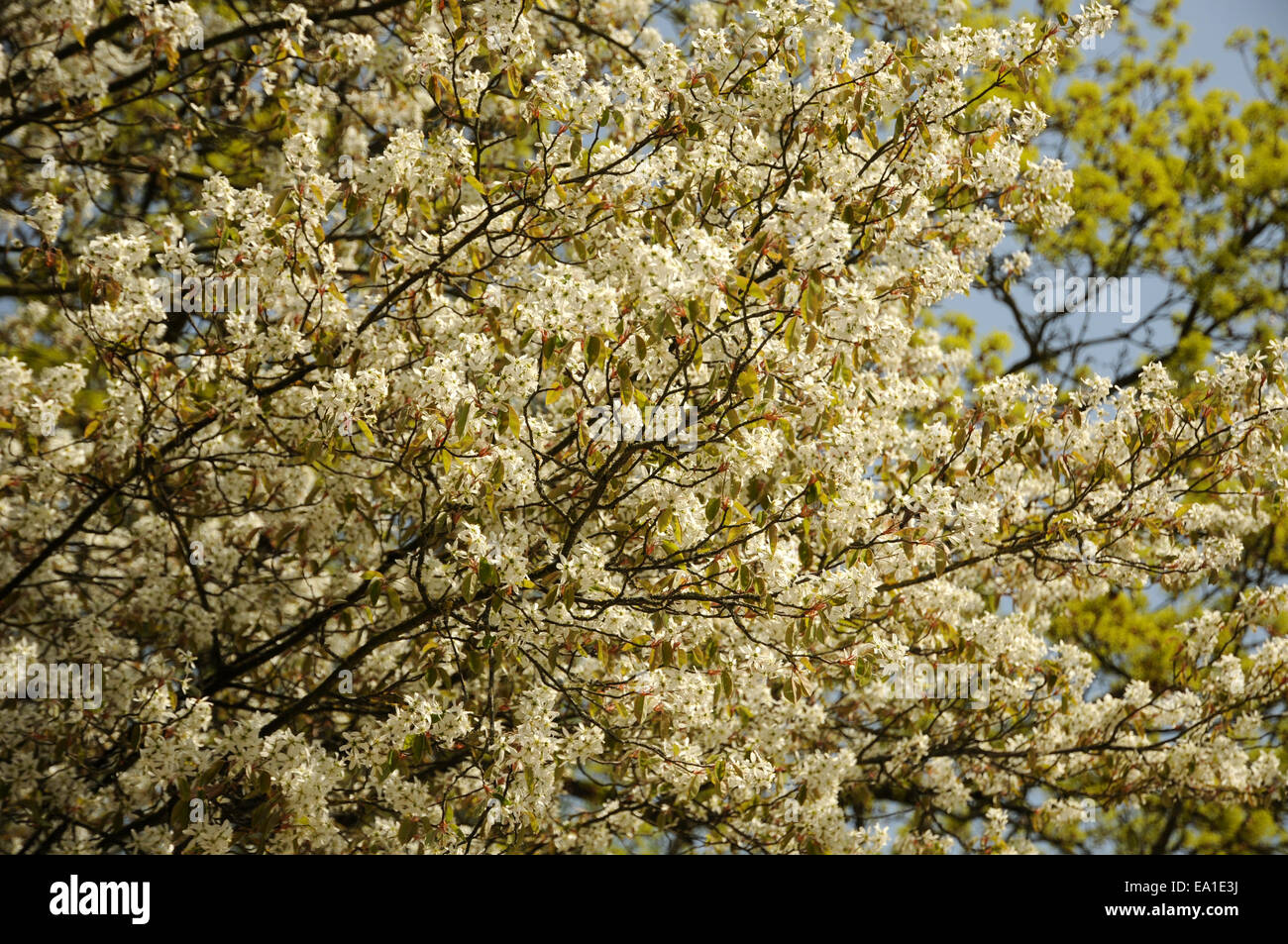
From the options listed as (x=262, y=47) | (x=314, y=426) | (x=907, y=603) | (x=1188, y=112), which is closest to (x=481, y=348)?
(x=314, y=426)

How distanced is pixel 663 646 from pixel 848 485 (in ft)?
3.43

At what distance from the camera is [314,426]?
4.52 meters

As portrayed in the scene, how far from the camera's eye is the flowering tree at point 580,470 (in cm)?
418

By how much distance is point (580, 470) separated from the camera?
13.9ft

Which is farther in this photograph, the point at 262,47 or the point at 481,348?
the point at 262,47

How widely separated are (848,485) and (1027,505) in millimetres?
2409

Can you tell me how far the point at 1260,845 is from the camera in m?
10.5

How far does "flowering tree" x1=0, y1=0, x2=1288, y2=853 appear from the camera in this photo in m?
4.18

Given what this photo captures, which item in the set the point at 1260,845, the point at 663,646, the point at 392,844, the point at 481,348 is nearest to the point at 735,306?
the point at 481,348

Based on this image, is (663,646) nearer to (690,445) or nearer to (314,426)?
(690,445)

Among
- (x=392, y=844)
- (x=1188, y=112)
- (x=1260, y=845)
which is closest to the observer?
(x=392, y=844)

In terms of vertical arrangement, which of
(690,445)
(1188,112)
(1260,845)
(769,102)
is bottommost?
(1260,845)

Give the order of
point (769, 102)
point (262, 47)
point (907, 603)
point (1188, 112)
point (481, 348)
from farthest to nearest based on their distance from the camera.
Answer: point (1188, 112)
point (262, 47)
point (907, 603)
point (769, 102)
point (481, 348)

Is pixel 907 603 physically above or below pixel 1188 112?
below
